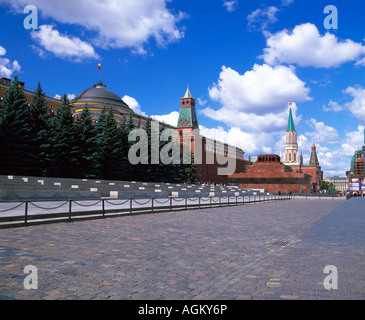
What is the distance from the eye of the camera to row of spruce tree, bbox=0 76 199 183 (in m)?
32.8

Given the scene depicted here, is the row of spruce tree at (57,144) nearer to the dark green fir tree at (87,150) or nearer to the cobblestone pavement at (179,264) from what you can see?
Answer: the dark green fir tree at (87,150)

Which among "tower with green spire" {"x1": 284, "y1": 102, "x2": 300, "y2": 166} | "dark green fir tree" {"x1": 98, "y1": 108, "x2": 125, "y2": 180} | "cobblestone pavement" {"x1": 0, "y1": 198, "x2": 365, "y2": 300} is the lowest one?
"cobblestone pavement" {"x1": 0, "y1": 198, "x2": 365, "y2": 300}

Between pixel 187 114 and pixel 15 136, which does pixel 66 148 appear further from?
pixel 187 114

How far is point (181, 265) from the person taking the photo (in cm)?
640

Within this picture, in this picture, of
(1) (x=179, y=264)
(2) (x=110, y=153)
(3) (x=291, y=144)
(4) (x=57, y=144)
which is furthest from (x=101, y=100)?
(3) (x=291, y=144)

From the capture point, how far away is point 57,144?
118 feet

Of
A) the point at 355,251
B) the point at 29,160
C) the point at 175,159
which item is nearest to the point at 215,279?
the point at 355,251

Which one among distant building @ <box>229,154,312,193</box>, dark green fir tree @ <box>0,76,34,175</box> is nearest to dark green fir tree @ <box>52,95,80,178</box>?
dark green fir tree @ <box>0,76,34,175</box>

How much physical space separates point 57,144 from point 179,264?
3267 centimetres

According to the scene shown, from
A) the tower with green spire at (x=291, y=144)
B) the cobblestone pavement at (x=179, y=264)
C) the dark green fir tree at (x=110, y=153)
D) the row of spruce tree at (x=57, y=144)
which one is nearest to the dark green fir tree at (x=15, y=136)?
the row of spruce tree at (x=57, y=144)

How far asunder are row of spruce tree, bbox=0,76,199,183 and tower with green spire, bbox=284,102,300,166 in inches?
5333

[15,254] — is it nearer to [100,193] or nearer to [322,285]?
[322,285]

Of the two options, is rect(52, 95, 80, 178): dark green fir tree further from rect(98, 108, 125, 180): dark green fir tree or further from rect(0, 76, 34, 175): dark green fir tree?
rect(98, 108, 125, 180): dark green fir tree
